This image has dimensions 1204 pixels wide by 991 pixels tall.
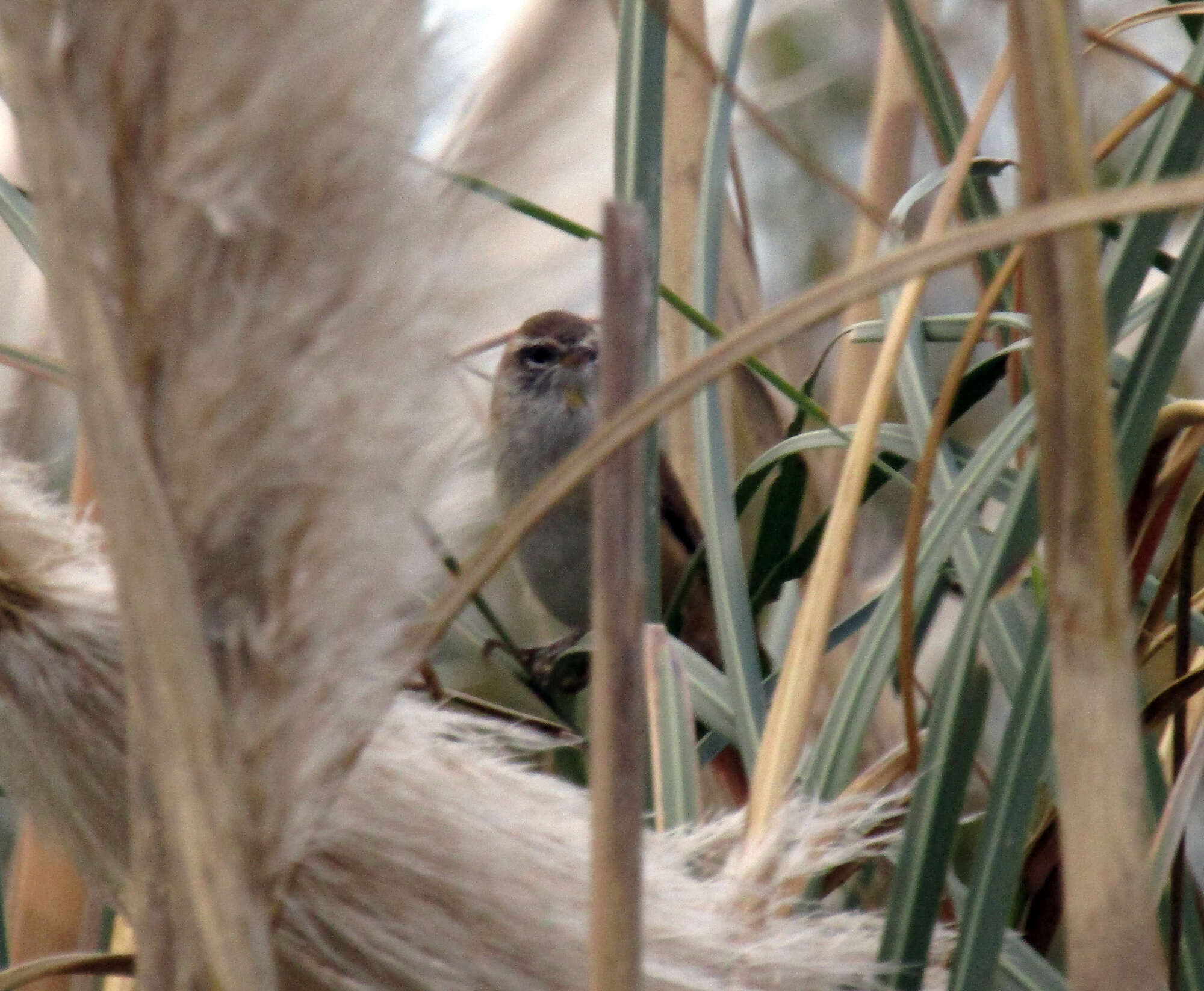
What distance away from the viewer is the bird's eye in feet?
6.65

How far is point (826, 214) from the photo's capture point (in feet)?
7.36

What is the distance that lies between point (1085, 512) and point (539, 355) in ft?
5.78

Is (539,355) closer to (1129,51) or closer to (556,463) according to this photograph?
(556,463)

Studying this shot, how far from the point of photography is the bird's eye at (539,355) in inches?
79.8

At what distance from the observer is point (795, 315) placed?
31 centimetres

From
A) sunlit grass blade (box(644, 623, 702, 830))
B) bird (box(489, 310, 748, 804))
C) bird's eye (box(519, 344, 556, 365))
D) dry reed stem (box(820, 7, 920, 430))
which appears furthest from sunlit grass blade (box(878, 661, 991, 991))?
bird's eye (box(519, 344, 556, 365))

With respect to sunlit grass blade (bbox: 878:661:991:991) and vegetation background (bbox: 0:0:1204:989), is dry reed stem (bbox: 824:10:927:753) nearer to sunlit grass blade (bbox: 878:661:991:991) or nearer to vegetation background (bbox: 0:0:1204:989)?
vegetation background (bbox: 0:0:1204:989)

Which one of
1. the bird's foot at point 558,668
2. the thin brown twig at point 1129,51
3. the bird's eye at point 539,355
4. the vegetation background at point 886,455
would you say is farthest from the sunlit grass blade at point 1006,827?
the bird's eye at point 539,355

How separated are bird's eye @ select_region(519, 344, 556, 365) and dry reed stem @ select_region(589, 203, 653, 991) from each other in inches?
67.1

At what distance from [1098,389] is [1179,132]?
0.72ft

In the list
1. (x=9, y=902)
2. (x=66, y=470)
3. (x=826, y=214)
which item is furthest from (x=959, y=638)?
(x=826, y=214)

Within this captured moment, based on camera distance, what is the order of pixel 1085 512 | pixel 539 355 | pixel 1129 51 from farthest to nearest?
pixel 539 355 < pixel 1129 51 < pixel 1085 512

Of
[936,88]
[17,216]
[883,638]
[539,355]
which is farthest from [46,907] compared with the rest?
[539,355]

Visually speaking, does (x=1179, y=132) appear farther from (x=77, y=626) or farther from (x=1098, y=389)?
(x=77, y=626)
